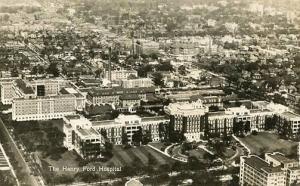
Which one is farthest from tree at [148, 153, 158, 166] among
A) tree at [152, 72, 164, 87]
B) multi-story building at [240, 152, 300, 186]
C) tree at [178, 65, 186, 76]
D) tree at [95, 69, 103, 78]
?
tree at [178, 65, 186, 76]

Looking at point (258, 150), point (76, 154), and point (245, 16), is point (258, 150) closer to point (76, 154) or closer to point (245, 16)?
point (76, 154)

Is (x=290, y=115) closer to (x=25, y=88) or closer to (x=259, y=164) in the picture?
(x=259, y=164)

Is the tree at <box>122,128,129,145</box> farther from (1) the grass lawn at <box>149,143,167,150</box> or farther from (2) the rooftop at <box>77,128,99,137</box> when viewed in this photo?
(2) the rooftop at <box>77,128,99,137</box>

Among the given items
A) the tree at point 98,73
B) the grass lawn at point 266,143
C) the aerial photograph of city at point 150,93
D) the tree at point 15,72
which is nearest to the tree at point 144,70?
the aerial photograph of city at point 150,93

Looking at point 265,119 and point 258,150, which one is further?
point 265,119

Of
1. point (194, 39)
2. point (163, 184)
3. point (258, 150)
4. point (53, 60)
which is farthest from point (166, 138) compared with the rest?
point (194, 39)

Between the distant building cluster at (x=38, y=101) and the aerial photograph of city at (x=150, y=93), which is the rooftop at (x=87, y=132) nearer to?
the aerial photograph of city at (x=150, y=93)

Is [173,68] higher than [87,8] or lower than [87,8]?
lower

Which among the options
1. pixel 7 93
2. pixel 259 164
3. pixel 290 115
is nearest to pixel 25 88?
pixel 7 93
